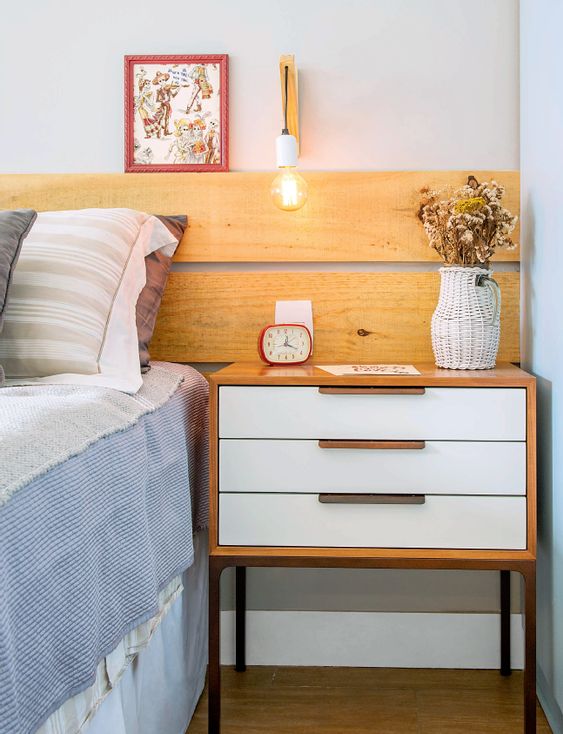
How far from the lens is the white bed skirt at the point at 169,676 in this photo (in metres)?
1.22

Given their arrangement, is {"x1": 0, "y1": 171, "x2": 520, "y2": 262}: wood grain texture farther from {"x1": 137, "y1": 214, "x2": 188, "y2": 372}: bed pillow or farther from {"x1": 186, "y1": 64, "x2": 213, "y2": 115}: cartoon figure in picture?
{"x1": 186, "y1": 64, "x2": 213, "y2": 115}: cartoon figure in picture

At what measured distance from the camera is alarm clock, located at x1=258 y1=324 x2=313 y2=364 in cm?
187

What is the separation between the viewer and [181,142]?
2.05m

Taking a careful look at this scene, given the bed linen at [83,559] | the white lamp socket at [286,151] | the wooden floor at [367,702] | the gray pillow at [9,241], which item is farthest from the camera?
the white lamp socket at [286,151]

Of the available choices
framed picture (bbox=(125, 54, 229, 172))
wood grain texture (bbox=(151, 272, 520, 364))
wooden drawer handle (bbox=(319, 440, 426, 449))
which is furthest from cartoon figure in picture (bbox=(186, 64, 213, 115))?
wooden drawer handle (bbox=(319, 440, 426, 449))

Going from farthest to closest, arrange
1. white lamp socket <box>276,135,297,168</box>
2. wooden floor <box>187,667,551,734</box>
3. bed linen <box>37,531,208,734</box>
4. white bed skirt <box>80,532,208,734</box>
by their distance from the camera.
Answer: white lamp socket <box>276,135,297,168</box> → wooden floor <box>187,667,551,734</box> → white bed skirt <box>80,532,208,734</box> → bed linen <box>37,531,208,734</box>

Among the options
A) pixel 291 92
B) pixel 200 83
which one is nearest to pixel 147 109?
pixel 200 83

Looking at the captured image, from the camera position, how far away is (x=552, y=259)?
167 centimetres

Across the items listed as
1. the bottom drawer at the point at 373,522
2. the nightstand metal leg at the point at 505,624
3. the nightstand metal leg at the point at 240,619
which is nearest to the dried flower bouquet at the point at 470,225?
the bottom drawer at the point at 373,522

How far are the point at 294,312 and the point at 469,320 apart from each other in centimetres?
46

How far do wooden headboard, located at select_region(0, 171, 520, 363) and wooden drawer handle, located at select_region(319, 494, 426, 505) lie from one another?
515 millimetres

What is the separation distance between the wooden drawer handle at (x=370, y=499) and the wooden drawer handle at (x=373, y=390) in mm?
215

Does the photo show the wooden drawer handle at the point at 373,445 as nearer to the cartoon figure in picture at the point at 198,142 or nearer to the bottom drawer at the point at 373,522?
the bottom drawer at the point at 373,522

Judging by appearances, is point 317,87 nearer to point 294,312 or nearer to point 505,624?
point 294,312
